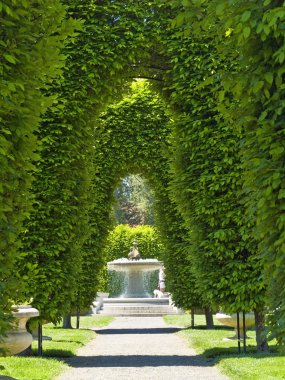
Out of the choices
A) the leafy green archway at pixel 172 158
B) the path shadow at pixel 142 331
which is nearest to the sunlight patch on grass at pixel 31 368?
the leafy green archway at pixel 172 158

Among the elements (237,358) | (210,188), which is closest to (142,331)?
(237,358)

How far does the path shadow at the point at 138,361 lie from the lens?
35.9 ft

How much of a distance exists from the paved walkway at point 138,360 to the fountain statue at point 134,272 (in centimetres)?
1108

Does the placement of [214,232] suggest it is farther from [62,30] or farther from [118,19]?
[62,30]

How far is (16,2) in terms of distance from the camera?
5.47 m

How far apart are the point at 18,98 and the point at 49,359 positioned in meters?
6.40

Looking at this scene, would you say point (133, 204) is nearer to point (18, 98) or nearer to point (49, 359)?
point (49, 359)

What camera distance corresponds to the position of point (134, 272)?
30.1 metres

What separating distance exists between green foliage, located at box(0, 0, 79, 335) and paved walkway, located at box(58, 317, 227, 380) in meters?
3.88

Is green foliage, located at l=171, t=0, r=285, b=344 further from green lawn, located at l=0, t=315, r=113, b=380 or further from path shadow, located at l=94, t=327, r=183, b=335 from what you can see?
path shadow, located at l=94, t=327, r=183, b=335

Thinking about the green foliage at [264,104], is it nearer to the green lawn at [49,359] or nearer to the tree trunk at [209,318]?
the green lawn at [49,359]

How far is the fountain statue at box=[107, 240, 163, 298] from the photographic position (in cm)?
2983

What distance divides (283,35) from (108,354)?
9.31m

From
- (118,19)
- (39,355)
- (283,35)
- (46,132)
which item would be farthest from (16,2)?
(39,355)
